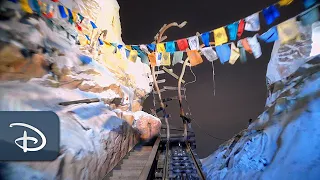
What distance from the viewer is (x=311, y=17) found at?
466cm

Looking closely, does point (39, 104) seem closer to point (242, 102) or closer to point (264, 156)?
point (264, 156)

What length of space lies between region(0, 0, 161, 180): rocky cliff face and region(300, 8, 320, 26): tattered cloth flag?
537 centimetres

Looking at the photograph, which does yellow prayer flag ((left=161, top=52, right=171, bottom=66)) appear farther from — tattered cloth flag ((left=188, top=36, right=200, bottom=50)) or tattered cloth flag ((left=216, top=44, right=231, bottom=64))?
tattered cloth flag ((left=216, top=44, right=231, bottom=64))

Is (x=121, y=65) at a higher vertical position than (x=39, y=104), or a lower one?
higher

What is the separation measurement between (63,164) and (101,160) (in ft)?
4.08

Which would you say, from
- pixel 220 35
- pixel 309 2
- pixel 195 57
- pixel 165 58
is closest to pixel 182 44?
pixel 195 57

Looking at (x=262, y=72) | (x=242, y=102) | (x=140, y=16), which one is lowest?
(x=242, y=102)

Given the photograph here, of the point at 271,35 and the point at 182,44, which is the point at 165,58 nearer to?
the point at 182,44

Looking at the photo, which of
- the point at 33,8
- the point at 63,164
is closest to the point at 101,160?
the point at 63,164

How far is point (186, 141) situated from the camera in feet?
29.8

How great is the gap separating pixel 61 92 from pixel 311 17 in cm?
591

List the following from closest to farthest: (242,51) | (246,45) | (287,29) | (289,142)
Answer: (289,142), (287,29), (246,45), (242,51)

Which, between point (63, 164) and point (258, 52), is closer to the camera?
point (63, 164)

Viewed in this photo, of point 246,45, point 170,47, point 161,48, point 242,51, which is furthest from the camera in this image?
point 161,48
